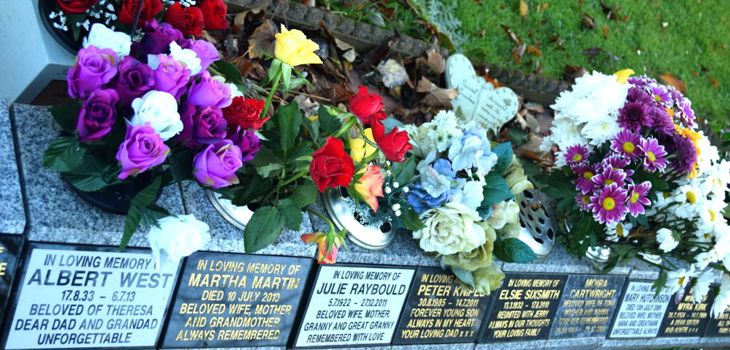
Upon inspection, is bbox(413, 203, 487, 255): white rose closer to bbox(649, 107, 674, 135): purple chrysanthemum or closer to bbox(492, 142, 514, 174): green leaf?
bbox(492, 142, 514, 174): green leaf

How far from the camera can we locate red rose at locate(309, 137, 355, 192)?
2.18 m

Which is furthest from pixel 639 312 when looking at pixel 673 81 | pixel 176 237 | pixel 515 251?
pixel 176 237

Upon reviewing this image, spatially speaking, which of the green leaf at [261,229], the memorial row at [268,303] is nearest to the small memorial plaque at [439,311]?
the memorial row at [268,303]

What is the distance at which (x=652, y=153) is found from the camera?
3.22 meters

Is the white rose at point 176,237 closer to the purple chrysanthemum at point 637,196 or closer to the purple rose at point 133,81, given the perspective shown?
the purple rose at point 133,81

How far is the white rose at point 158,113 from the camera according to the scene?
2010mm

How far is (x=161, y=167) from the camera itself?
2.27m

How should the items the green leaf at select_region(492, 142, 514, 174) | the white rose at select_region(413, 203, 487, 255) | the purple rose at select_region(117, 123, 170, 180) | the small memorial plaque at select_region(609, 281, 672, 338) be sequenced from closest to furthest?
the purple rose at select_region(117, 123, 170, 180) → the white rose at select_region(413, 203, 487, 255) → the green leaf at select_region(492, 142, 514, 174) → the small memorial plaque at select_region(609, 281, 672, 338)

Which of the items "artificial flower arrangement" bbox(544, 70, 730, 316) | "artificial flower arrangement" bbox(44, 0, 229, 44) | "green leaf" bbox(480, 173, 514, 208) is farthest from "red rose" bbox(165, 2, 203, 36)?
"artificial flower arrangement" bbox(544, 70, 730, 316)

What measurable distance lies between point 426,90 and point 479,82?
0.33 metres

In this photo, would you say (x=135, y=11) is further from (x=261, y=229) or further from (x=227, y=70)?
(x=261, y=229)

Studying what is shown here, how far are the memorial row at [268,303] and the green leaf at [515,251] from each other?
25 centimetres

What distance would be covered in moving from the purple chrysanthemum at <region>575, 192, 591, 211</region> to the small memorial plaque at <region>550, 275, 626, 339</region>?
47 centimetres

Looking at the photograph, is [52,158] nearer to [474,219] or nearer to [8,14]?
[8,14]
